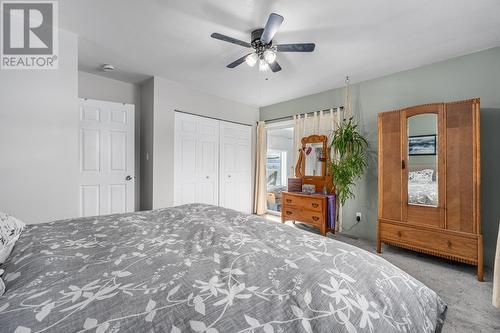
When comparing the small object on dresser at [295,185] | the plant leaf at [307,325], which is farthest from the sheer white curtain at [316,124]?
the plant leaf at [307,325]

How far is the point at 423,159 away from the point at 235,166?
3180 mm

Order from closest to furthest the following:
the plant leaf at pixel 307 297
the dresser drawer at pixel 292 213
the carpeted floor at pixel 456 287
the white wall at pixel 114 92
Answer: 1. the plant leaf at pixel 307 297
2. the carpeted floor at pixel 456 287
3. the white wall at pixel 114 92
4. the dresser drawer at pixel 292 213

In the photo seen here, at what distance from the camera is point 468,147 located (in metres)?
2.28

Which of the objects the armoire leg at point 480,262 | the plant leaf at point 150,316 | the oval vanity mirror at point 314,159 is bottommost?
the armoire leg at point 480,262

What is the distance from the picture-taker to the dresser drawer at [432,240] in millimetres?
2248

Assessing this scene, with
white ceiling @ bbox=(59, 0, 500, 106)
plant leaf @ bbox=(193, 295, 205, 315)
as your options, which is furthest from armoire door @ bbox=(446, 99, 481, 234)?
plant leaf @ bbox=(193, 295, 205, 315)

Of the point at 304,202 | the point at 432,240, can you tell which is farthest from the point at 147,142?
the point at 432,240

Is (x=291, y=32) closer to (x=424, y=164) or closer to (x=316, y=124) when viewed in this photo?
(x=316, y=124)

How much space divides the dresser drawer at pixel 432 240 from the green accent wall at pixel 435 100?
0.48 metres

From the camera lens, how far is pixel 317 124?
3.97 meters

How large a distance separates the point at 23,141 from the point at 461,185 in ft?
14.4

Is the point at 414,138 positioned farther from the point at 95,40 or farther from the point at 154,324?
the point at 95,40

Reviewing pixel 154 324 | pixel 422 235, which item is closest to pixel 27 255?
pixel 154 324

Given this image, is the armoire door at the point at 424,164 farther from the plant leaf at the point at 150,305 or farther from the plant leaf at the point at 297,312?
the plant leaf at the point at 150,305
